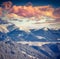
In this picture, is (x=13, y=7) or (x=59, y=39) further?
(x=13, y=7)

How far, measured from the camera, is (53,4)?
5.29 metres

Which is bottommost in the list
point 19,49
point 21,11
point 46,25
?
point 19,49

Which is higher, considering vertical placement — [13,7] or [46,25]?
[13,7]

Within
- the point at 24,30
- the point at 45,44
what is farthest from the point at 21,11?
the point at 45,44

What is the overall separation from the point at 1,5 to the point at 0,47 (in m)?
1.37

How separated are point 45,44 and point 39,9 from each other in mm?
1122

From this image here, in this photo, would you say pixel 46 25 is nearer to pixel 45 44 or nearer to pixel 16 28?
pixel 45 44

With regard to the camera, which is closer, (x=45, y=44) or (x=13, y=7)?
(x=45, y=44)

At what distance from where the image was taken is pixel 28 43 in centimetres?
521

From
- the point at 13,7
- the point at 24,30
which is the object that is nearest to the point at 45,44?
the point at 24,30

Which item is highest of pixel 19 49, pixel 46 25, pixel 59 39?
pixel 46 25

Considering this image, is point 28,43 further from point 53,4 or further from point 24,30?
point 53,4

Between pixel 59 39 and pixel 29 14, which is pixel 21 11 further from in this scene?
pixel 59 39

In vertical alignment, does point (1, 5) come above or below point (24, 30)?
above
